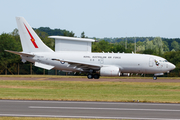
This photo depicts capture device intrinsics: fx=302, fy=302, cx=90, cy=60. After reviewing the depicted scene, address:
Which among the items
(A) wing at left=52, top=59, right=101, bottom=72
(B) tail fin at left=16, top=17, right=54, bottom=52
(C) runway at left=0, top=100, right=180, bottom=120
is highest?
(B) tail fin at left=16, top=17, right=54, bottom=52

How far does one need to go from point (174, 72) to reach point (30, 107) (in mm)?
40386

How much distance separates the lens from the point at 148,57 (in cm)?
4234

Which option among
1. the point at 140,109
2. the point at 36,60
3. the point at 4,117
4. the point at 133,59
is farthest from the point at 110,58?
the point at 4,117

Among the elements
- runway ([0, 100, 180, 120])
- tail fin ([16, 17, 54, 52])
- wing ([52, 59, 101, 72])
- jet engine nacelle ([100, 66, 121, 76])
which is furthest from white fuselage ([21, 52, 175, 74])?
runway ([0, 100, 180, 120])

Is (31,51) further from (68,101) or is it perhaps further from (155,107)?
(155,107)

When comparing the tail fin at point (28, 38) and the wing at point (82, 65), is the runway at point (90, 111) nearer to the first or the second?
the wing at point (82, 65)

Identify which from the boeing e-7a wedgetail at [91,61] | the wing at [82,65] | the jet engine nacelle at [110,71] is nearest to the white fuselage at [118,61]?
the boeing e-7a wedgetail at [91,61]

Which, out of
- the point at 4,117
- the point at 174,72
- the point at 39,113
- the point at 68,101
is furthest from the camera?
the point at 174,72

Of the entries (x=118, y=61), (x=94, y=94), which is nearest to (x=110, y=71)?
(x=118, y=61)

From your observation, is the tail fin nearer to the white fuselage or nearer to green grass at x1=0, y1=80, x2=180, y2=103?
the white fuselage

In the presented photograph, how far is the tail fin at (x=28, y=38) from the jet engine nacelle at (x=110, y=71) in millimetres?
9990

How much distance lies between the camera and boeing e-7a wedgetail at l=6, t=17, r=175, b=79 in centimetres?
4203

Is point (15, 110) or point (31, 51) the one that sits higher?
point (31, 51)

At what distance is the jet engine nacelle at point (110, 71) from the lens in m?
41.1
